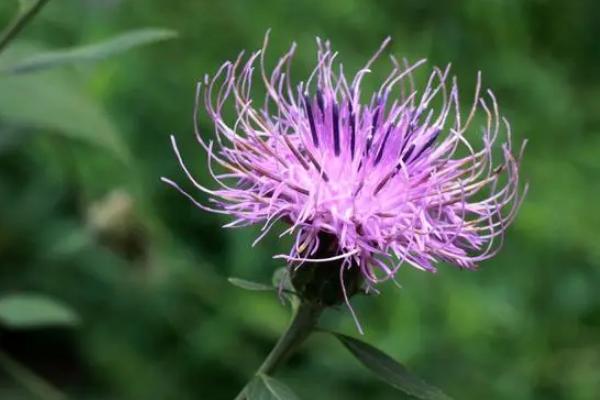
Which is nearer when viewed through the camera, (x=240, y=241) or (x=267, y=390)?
(x=267, y=390)

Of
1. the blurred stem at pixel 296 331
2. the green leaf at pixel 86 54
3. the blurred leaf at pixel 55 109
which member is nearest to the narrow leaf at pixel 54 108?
the blurred leaf at pixel 55 109

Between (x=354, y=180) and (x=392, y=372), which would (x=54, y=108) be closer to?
(x=354, y=180)

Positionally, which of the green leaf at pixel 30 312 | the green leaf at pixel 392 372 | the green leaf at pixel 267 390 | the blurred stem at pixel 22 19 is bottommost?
the green leaf at pixel 30 312

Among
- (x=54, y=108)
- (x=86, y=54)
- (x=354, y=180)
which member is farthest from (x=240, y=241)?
(x=354, y=180)

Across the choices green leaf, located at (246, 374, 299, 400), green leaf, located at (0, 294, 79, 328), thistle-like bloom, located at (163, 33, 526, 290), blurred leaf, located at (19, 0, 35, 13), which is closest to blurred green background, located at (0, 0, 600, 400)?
green leaf, located at (0, 294, 79, 328)

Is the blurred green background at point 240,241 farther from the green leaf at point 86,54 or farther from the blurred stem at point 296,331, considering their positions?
the blurred stem at point 296,331

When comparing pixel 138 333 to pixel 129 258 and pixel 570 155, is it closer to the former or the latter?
pixel 129 258

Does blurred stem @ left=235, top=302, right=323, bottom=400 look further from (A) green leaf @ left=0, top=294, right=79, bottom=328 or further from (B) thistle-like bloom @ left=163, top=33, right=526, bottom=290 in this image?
(A) green leaf @ left=0, top=294, right=79, bottom=328
